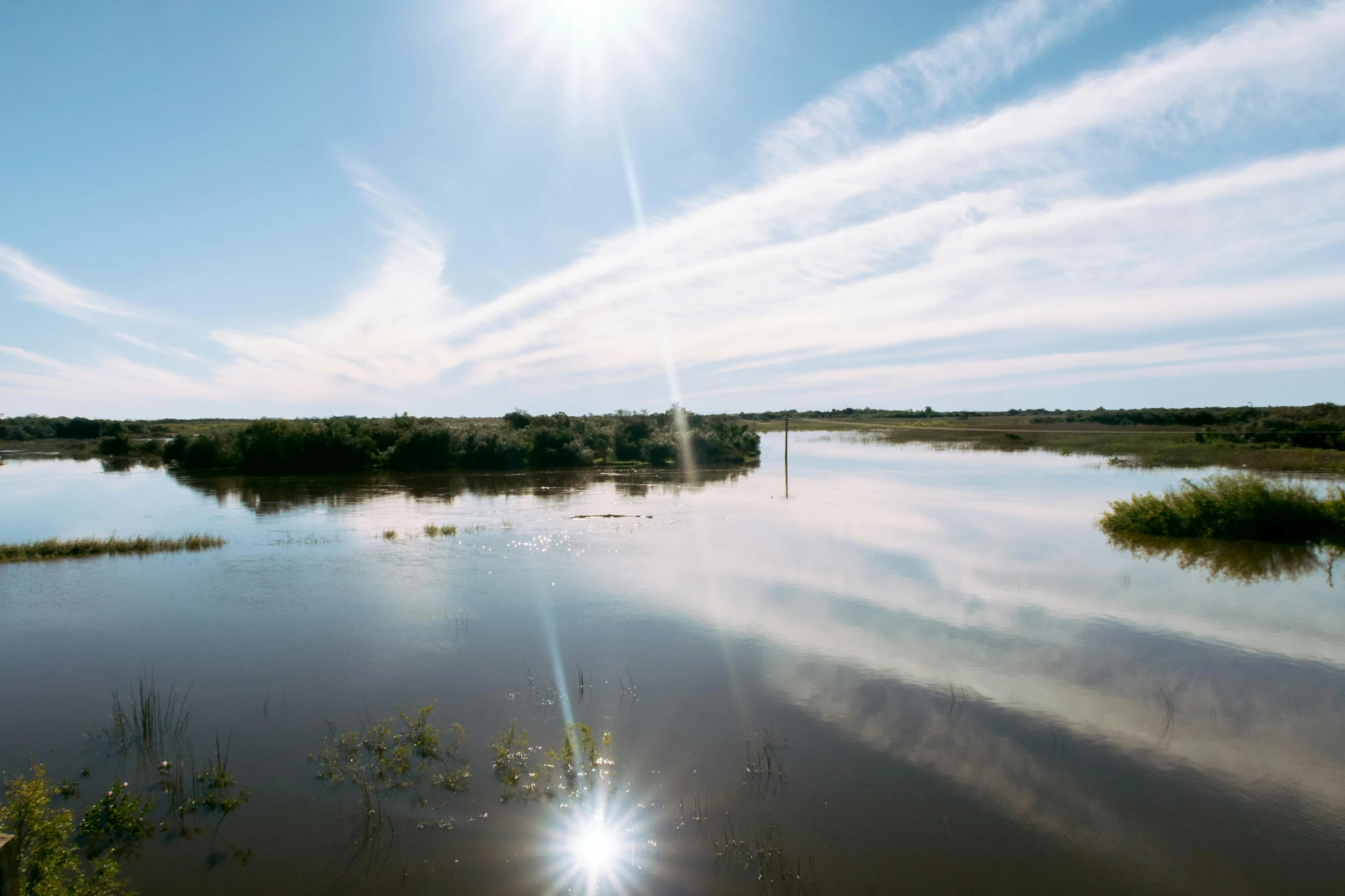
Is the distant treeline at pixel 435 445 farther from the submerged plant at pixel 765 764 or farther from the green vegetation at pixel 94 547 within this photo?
the submerged plant at pixel 765 764

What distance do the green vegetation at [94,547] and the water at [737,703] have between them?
1.24 metres

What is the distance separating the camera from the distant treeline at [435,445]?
179 feet

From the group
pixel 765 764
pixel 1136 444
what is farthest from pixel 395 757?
pixel 1136 444

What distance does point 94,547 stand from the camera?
21.4 meters

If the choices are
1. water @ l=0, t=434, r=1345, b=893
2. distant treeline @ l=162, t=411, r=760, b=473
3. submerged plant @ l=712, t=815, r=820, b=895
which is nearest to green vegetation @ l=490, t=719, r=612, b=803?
water @ l=0, t=434, r=1345, b=893

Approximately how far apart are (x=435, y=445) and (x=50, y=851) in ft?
172

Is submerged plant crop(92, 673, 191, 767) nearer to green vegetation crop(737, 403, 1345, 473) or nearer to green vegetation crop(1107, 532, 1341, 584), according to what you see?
green vegetation crop(1107, 532, 1341, 584)

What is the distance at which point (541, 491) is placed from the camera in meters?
39.8

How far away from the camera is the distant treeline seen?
54.5m

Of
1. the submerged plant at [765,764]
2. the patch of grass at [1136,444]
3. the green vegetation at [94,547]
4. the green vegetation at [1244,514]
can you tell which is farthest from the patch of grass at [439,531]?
the patch of grass at [1136,444]

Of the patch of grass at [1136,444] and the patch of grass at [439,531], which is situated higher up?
the patch of grass at [1136,444]

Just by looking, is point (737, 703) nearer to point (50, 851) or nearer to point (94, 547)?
point (50, 851)

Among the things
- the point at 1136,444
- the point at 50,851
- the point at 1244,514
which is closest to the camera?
the point at 50,851

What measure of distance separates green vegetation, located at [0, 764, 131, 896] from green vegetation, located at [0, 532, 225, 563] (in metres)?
18.0
